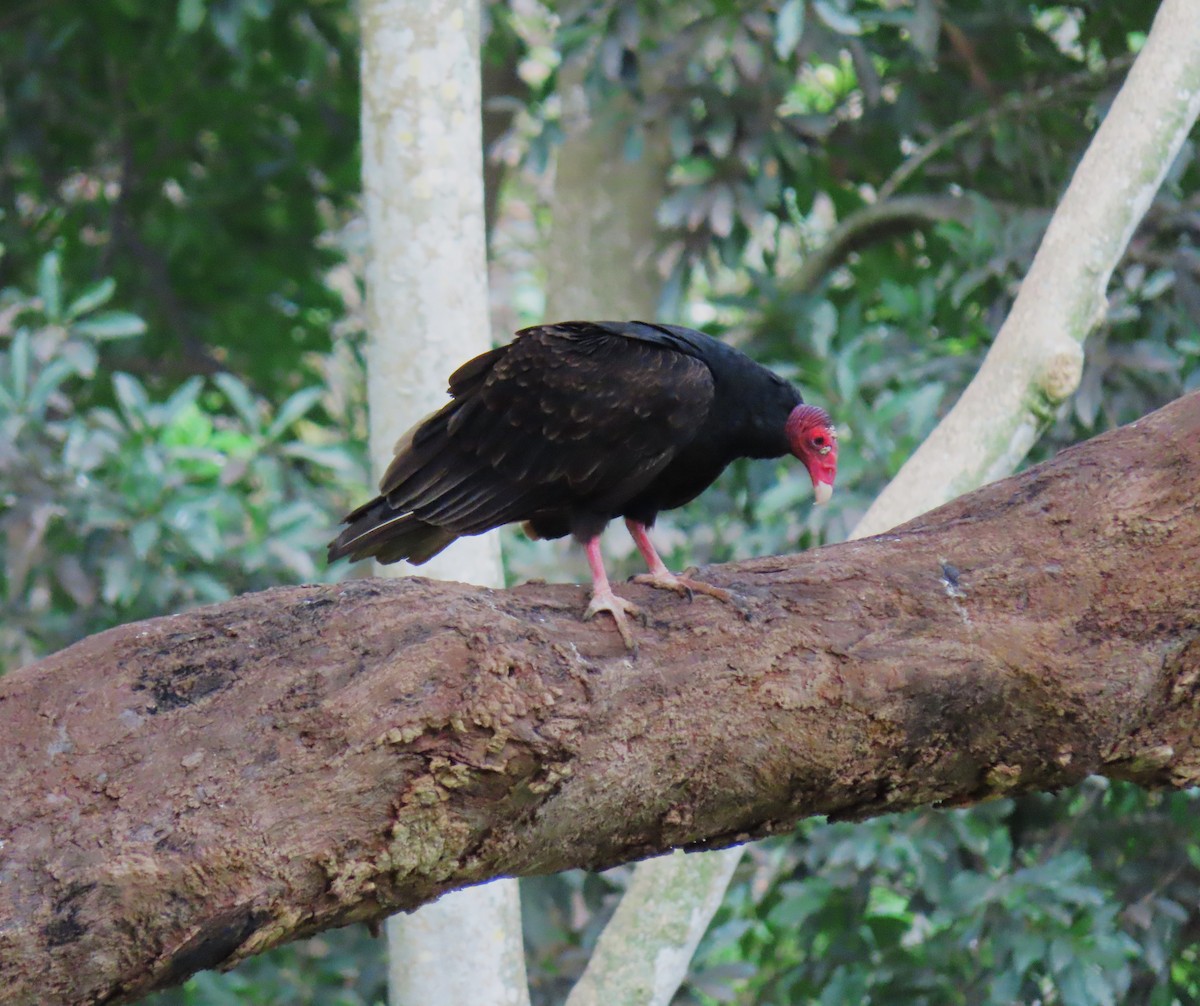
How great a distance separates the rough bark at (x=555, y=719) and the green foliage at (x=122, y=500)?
6.09ft

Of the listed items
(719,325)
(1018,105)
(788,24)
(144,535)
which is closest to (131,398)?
(144,535)

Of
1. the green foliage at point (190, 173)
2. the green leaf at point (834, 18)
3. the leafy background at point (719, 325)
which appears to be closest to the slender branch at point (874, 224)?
the leafy background at point (719, 325)

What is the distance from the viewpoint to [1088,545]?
2385 millimetres

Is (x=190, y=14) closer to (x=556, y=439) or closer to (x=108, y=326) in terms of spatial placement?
(x=108, y=326)

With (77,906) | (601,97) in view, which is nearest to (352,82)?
(601,97)

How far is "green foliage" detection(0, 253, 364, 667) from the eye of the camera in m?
3.96

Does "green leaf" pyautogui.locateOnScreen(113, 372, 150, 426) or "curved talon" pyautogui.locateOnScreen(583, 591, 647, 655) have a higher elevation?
"green leaf" pyautogui.locateOnScreen(113, 372, 150, 426)

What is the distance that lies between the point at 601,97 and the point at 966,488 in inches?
78.7

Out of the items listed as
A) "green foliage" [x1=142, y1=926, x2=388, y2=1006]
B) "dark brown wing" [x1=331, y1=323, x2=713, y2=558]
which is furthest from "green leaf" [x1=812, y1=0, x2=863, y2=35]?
"green foliage" [x1=142, y1=926, x2=388, y2=1006]

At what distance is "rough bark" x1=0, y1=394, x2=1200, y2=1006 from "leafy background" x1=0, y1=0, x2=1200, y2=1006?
1.53 m

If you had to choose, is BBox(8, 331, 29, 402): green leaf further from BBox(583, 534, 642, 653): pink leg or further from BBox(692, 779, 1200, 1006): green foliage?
BBox(692, 779, 1200, 1006): green foliage

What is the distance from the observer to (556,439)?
9.55 feet

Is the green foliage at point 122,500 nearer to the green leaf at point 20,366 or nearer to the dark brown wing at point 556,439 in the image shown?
the green leaf at point 20,366

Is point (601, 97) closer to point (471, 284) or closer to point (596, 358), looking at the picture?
point (471, 284)
